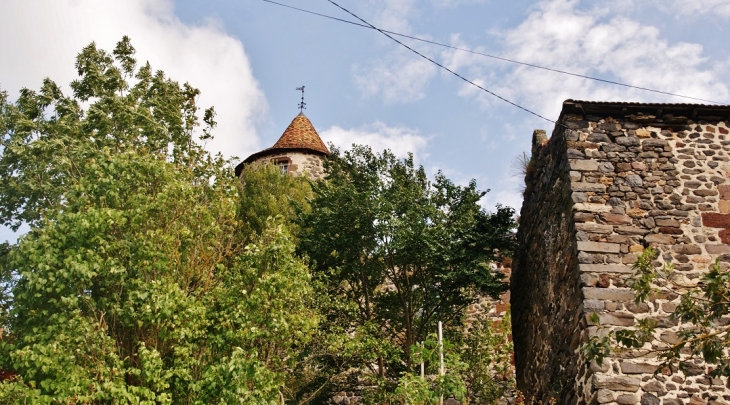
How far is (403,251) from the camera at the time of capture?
11.4m

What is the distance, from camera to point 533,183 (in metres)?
10.9

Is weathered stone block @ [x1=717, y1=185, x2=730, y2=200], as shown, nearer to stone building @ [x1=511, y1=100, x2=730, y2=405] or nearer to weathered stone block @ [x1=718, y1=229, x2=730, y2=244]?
stone building @ [x1=511, y1=100, x2=730, y2=405]

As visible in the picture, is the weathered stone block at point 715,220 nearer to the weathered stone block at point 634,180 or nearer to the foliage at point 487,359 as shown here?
the weathered stone block at point 634,180

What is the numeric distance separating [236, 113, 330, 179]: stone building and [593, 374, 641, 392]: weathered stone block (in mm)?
15147

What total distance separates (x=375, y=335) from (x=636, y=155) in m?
5.07

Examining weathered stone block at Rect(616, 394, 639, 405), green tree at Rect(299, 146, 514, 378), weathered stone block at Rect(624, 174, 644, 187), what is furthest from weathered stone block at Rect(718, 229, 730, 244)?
green tree at Rect(299, 146, 514, 378)

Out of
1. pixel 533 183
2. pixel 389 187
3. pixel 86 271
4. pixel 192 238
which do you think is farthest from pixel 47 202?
pixel 533 183

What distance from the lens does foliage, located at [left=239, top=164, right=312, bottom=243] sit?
15.2 meters

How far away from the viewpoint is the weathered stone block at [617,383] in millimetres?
7441

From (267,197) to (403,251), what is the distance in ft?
19.3

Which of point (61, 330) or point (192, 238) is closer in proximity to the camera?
point (61, 330)

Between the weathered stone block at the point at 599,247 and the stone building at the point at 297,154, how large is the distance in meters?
14.1

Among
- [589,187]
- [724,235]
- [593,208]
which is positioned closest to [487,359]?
[593,208]

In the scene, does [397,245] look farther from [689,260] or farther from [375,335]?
[689,260]
